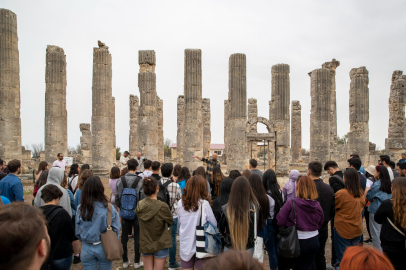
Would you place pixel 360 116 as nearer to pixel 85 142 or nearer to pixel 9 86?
pixel 85 142

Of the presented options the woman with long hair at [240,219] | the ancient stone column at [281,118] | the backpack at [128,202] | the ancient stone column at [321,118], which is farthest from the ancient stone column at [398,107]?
the woman with long hair at [240,219]

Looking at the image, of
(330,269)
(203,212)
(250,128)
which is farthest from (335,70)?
(203,212)

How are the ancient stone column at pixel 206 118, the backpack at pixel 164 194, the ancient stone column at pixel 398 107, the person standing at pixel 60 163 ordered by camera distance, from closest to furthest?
the backpack at pixel 164 194
the person standing at pixel 60 163
the ancient stone column at pixel 398 107
the ancient stone column at pixel 206 118

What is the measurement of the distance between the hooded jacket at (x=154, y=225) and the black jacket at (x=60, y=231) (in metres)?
1.12

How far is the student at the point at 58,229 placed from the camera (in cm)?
410

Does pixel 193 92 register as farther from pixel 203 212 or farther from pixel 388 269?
pixel 388 269

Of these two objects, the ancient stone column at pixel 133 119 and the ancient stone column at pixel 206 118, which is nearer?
the ancient stone column at pixel 133 119

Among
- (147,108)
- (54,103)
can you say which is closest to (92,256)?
(54,103)

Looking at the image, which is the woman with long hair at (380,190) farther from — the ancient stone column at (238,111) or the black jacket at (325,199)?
the ancient stone column at (238,111)

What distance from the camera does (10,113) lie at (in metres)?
19.5

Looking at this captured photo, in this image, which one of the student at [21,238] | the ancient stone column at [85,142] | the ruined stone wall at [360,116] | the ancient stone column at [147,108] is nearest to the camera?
the student at [21,238]

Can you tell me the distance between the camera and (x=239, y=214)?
13.6ft

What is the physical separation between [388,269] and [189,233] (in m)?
3.30

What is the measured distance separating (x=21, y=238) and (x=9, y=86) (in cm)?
2113
